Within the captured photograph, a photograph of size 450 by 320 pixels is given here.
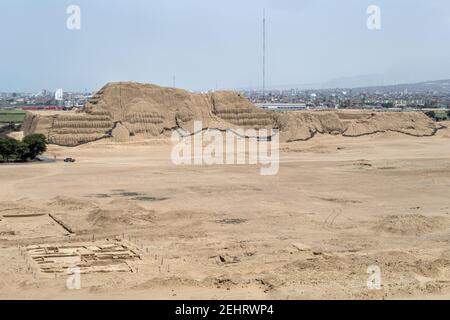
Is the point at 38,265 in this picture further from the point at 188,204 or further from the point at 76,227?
the point at 188,204

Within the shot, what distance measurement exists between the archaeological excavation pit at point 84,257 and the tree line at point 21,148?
28.4m

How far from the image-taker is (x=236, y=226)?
29.8 metres

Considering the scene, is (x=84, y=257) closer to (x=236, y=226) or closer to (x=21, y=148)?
(x=236, y=226)

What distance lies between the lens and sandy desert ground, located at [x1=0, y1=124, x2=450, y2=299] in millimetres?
20500

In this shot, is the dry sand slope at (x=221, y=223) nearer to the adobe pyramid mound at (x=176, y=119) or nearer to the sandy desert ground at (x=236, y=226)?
the sandy desert ground at (x=236, y=226)

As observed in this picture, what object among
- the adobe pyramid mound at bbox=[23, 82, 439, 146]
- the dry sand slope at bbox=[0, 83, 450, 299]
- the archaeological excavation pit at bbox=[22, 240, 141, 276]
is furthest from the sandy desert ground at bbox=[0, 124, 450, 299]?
the adobe pyramid mound at bbox=[23, 82, 439, 146]

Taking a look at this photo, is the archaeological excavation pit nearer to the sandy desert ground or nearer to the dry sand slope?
the dry sand slope

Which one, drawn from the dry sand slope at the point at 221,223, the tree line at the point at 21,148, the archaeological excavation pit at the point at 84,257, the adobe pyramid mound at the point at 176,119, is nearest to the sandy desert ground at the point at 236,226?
the dry sand slope at the point at 221,223

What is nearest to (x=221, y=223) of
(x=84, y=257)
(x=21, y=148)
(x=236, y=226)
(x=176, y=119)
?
(x=236, y=226)

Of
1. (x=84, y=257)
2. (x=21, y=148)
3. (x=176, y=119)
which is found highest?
(x=176, y=119)

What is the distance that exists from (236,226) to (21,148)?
2930 centimetres

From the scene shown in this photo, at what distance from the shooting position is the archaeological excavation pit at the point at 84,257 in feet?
73.7
